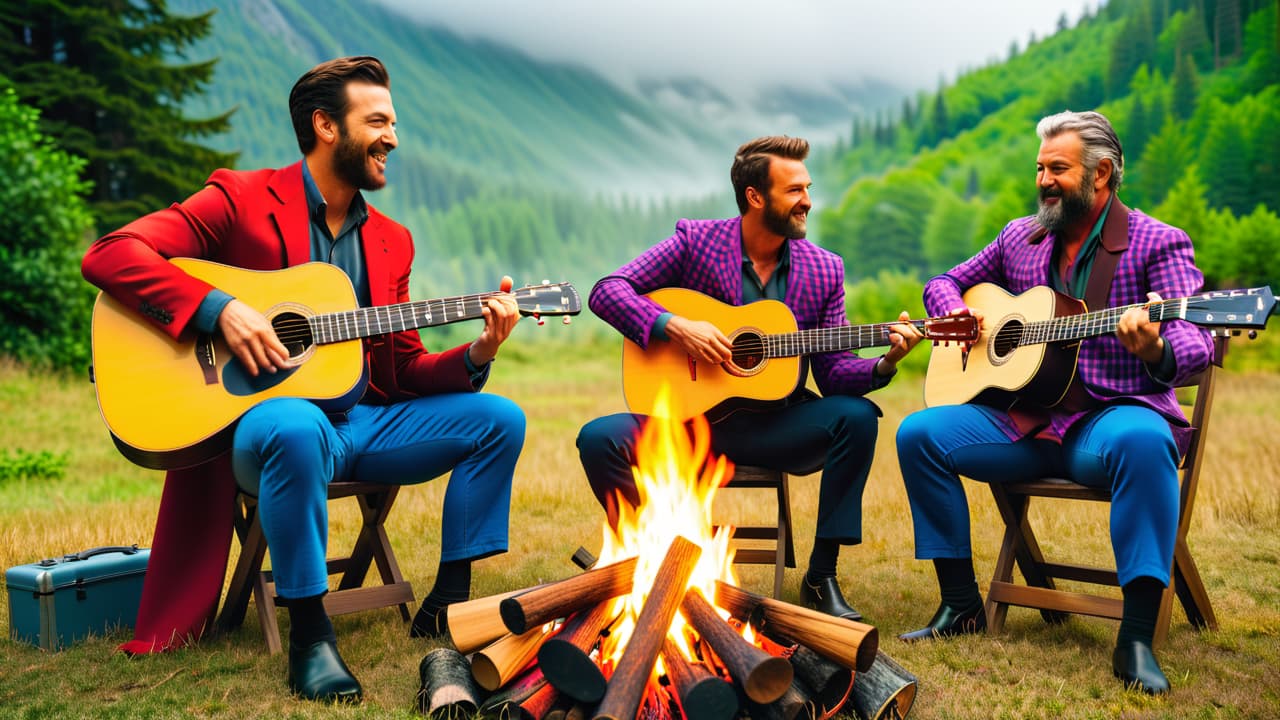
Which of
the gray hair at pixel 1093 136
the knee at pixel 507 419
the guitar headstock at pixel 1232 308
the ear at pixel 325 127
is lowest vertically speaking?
the knee at pixel 507 419

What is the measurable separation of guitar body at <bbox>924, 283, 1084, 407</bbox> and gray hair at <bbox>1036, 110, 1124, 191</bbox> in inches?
22.9

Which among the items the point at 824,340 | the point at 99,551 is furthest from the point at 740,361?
the point at 99,551

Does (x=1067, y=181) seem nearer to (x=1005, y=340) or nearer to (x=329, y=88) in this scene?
(x=1005, y=340)

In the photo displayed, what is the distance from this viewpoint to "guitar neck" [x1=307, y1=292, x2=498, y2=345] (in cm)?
363

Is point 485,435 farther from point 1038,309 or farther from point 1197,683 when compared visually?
point 1197,683

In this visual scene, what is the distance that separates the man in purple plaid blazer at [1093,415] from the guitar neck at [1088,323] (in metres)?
0.07

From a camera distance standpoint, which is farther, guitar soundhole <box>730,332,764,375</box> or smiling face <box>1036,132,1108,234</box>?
guitar soundhole <box>730,332,764,375</box>

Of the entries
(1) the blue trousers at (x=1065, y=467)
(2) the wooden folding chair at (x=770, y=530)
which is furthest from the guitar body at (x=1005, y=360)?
(2) the wooden folding chair at (x=770, y=530)

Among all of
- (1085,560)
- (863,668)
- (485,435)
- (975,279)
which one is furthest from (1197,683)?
(485,435)

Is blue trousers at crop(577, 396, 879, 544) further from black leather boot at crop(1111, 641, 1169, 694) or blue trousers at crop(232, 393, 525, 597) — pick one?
black leather boot at crop(1111, 641, 1169, 694)

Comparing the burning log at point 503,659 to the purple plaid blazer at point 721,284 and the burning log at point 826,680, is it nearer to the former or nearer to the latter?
the burning log at point 826,680

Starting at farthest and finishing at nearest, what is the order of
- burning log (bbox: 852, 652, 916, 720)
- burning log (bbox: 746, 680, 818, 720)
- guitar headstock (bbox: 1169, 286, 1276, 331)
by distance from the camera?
guitar headstock (bbox: 1169, 286, 1276, 331)
burning log (bbox: 852, 652, 916, 720)
burning log (bbox: 746, 680, 818, 720)

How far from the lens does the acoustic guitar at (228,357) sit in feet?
11.1

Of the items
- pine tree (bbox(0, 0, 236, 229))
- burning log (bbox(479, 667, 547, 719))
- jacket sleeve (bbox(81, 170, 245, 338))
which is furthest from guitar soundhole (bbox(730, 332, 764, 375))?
pine tree (bbox(0, 0, 236, 229))
